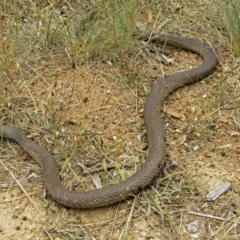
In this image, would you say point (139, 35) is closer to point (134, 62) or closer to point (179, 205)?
point (134, 62)

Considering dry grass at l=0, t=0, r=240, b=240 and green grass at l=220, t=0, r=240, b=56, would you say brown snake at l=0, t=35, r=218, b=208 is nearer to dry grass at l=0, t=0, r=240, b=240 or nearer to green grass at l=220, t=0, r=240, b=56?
dry grass at l=0, t=0, r=240, b=240

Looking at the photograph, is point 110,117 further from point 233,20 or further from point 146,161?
point 233,20

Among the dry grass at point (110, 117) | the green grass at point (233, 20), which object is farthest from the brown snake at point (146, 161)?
the green grass at point (233, 20)

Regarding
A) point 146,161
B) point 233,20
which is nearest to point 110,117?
point 146,161

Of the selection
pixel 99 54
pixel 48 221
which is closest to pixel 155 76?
pixel 99 54

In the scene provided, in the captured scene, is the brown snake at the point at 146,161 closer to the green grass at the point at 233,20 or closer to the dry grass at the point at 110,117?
the dry grass at the point at 110,117

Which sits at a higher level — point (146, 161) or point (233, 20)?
point (233, 20)

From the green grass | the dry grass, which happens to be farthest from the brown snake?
the green grass
